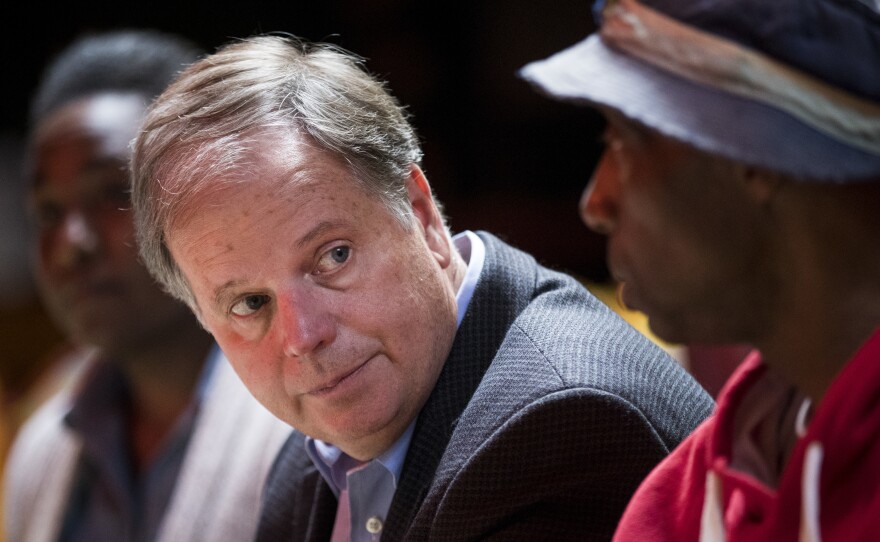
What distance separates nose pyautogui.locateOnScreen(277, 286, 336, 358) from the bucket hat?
0.47 m

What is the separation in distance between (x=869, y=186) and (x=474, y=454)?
495mm

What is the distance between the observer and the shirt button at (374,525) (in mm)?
1243

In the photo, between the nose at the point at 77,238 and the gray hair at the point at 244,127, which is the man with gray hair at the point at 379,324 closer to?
the gray hair at the point at 244,127

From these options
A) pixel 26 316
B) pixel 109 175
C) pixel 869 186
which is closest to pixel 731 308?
pixel 869 186

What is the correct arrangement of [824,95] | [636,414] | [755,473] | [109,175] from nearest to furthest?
[824,95]
[755,473]
[636,414]
[109,175]

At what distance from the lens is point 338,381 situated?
1160 mm

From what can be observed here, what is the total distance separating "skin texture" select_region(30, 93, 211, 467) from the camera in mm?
2234

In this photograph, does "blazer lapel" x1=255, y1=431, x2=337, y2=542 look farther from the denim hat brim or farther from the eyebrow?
the denim hat brim

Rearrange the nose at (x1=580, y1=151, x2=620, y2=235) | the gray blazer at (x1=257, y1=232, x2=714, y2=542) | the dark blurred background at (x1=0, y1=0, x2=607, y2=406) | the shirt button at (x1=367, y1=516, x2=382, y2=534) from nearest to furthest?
the nose at (x1=580, y1=151, x2=620, y2=235) < the gray blazer at (x1=257, y1=232, x2=714, y2=542) < the shirt button at (x1=367, y1=516, x2=382, y2=534) < the dark blurred background at (x1=0, y1=0, x2=607, y2=406)

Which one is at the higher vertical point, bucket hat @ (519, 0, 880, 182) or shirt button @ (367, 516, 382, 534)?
bucket hat @ (519, 0, 880, 182)

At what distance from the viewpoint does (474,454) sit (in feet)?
3.65

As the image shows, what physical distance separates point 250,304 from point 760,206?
0.59 metres

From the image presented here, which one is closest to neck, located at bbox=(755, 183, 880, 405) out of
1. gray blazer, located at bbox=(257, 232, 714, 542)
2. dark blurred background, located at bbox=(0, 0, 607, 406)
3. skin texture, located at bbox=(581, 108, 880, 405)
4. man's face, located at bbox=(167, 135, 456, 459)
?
skin texture, located at bbox=(581, 108, 880, 405)

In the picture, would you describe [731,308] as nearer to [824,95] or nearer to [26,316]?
[824,95]
